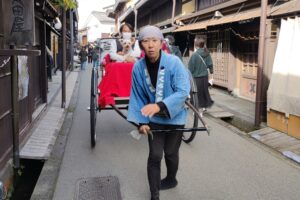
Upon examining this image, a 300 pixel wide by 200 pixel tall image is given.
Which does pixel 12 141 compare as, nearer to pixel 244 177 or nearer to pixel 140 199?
pixel 140 199

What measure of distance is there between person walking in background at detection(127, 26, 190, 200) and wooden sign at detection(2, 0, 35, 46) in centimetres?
173

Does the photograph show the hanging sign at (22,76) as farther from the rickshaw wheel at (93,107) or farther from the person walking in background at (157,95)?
the person walking in background at (157,95)

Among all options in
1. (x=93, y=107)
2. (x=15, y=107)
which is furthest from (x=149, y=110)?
(x=93, y=107)

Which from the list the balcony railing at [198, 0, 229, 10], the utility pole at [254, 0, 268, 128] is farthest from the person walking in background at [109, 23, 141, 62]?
the balcony railing at [198, 0, 229, 10]

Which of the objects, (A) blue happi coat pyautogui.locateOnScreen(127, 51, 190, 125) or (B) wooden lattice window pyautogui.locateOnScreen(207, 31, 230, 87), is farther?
(B) wooden lattice window pyautogui.locateOnScreen(207, 31, 230, 87)

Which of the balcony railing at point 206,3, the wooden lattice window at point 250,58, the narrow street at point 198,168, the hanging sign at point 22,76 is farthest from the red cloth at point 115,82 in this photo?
the balcony railing at point 206,3

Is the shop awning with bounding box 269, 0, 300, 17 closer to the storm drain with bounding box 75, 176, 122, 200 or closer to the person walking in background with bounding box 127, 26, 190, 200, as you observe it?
the person walking in background with bounding box 127, 26, 190, 200

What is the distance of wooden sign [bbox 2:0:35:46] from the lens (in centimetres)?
481

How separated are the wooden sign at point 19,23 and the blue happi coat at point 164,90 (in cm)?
173

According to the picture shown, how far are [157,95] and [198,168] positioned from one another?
212 centimetres

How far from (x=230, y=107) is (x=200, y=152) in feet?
16.0

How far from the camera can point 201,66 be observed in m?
9.77

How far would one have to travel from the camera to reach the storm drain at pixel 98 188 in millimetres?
4547

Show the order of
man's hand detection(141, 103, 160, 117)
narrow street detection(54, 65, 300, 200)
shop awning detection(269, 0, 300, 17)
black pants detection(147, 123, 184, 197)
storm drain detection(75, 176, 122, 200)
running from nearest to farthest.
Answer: man's hand detection(141, 103, 160, 117), black pants detection(147, 123, 184, 197), storm drain detection(75, 176, 122, 200), narrow street detection(54, 65, 300, 200), shop awning detection(269, 0, 300, 17)
